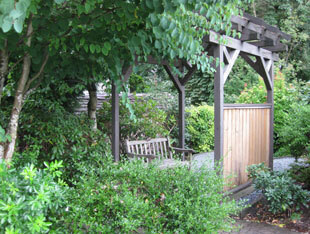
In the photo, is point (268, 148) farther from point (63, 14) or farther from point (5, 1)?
point (5, 1)

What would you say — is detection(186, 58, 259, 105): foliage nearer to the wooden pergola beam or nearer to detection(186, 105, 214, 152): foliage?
detection(186, 105, 214, 152): foliage

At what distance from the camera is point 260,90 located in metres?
10.5

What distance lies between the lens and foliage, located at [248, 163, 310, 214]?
4.22m

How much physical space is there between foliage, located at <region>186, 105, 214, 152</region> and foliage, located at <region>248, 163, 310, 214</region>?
17.4 feet

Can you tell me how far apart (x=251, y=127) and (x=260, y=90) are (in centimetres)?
519

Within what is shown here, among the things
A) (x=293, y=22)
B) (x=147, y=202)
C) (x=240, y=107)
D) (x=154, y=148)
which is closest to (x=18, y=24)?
(x=147, y=202)

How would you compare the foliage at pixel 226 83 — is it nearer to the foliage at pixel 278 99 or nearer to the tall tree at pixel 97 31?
the foliage at pixel 278 99

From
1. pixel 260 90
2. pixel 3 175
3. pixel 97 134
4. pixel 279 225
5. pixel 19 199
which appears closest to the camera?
pixel 19 199

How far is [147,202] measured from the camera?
8.17 feet

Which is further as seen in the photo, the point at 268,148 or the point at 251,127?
the point at 268,148

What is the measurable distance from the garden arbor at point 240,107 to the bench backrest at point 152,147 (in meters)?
0.55

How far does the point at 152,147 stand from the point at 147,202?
12.8 feet

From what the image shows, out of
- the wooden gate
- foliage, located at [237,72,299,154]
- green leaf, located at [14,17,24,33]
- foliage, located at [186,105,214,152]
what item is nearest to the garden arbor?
the wooden gate

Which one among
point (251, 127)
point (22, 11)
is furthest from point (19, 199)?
point (251, 127)
